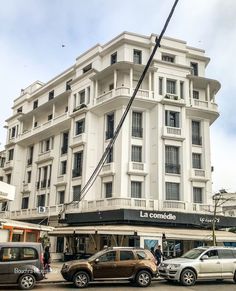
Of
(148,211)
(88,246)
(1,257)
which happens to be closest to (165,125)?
(148,211)

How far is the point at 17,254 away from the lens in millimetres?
14852

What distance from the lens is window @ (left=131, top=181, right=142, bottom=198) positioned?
99.9ft

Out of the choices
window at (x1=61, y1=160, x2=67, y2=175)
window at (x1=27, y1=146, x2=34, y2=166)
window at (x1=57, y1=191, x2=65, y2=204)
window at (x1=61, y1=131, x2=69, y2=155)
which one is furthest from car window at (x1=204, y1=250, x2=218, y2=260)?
window at (x1=27, y1=146, x2=34, y2=166)

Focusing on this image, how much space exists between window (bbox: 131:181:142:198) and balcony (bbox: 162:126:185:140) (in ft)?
15.5

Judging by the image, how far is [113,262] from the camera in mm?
15820

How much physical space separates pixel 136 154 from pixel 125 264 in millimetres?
16390

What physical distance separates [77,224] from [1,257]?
54.9 feet

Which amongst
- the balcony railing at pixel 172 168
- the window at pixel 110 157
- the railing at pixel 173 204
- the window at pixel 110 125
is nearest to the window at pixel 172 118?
the balcony railing at pixel 172 168

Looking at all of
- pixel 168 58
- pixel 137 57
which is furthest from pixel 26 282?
pixel 168 58

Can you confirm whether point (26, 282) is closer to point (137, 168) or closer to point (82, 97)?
point (137, 168)

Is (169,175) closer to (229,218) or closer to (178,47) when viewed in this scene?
(229,218)

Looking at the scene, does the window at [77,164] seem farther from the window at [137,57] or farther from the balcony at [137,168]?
the window at [137,57]

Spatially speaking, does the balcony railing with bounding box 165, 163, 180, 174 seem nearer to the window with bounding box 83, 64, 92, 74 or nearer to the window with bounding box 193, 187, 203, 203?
the window with bounding box 193, 187, 203, 203

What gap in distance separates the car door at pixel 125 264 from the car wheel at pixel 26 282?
11.9ft
